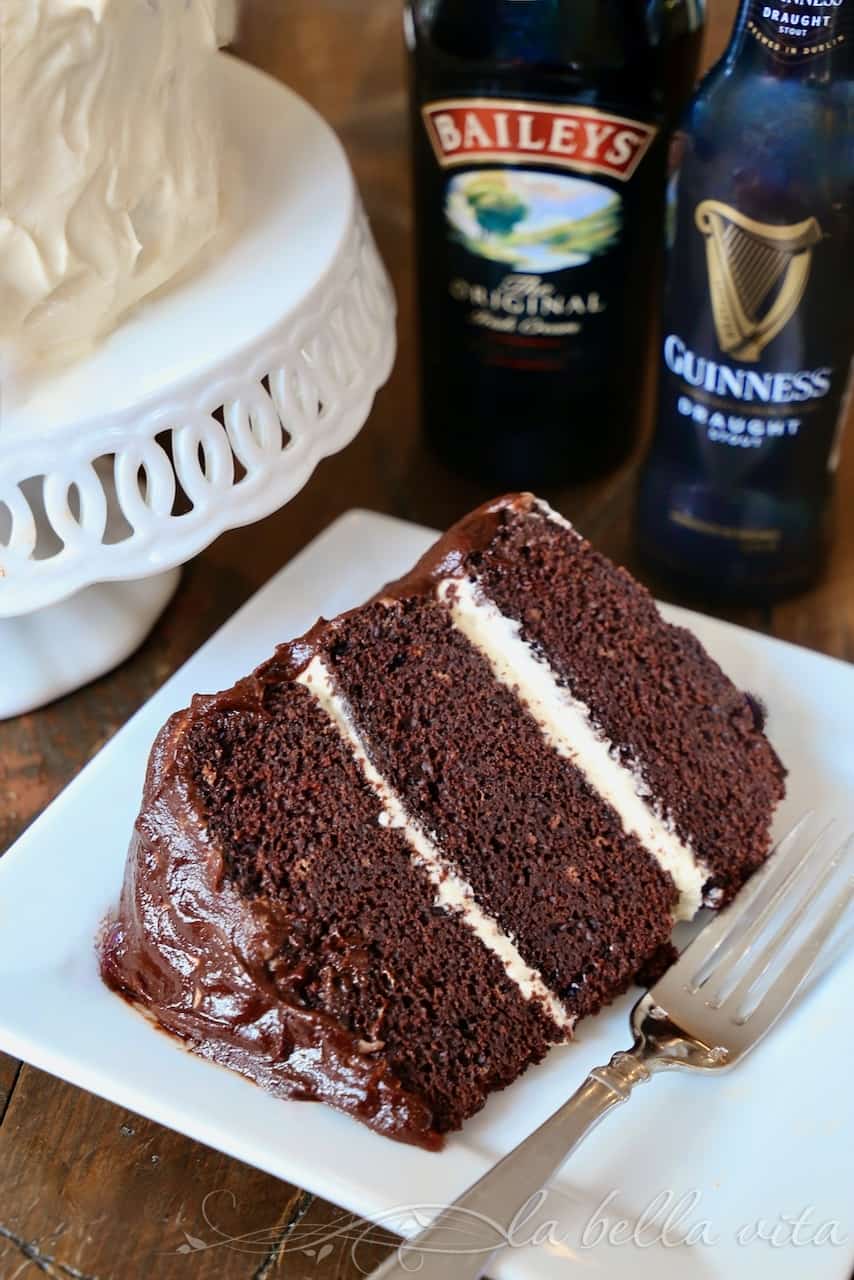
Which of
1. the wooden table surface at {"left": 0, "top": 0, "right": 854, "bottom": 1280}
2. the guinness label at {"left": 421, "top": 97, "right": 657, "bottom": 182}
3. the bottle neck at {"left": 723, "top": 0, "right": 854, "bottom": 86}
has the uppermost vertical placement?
the bottle neck at {"left": 723, "top": 0, "right": 854, "bottom": 86}

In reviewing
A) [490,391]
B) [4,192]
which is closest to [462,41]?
[490,391]

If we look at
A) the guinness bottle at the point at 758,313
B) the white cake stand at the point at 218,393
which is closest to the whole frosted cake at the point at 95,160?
the white cake stand at the point at 218,393

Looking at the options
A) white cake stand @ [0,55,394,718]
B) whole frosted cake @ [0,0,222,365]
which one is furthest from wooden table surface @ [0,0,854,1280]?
whole frosted cake @ [0,0,222,365]

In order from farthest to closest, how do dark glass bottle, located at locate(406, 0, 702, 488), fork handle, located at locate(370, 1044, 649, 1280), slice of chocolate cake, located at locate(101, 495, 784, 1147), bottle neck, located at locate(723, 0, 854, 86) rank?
dark glass bottle, located at locate(406, 0, 702, 488) → bottle neck, located at locate(723, 0, 854, 86) → slice of chocolate cake, located at locate(101, 495, 784, 1147) → fork handle, located at locate(370, 1044, 649, 1280)

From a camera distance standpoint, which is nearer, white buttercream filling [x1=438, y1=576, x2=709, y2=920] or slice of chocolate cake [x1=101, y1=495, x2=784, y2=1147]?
slice of chocolate cake [x1=101, y1=495, x2=784, y2=1147]

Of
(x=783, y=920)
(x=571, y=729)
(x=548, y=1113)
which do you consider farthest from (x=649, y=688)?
(x=548, y=1113)

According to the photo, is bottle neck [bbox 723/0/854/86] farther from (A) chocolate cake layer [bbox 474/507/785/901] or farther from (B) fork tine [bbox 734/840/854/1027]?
(B) fork tine [bbox 734/840/854/1027]

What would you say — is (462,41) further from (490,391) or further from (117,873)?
(117,873)

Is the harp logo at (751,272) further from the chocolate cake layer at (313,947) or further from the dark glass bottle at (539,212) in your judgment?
the chocolate cake layer at (313,947)
